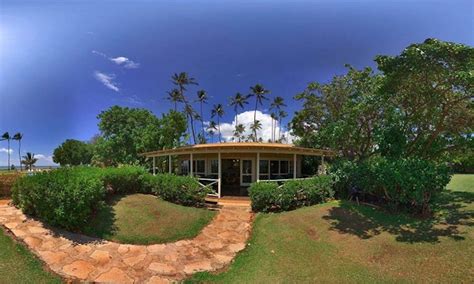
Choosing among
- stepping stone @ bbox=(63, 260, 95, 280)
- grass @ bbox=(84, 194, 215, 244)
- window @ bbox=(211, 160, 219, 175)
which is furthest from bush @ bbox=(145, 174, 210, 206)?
window @ bbox=(211, 160, 219, 175)

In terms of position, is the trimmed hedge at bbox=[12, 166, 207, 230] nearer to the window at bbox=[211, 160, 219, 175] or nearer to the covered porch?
the covered porch

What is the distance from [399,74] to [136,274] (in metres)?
10.8

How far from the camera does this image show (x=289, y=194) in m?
11.7

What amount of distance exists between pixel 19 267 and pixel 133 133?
27228mm

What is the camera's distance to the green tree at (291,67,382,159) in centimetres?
1405

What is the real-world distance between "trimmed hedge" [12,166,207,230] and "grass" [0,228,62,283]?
1258 mm

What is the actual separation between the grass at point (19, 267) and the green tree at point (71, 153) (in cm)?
6116

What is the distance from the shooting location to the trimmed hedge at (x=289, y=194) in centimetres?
1175

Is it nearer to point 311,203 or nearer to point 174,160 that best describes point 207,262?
point 311,203

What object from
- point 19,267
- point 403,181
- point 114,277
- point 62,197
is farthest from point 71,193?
point 403,181

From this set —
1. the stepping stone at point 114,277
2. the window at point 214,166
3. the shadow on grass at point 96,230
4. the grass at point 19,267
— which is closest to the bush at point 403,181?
the stepping stone at point 114,277

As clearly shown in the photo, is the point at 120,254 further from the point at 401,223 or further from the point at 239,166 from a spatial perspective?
the point at 239,166

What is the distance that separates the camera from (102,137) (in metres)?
35.7

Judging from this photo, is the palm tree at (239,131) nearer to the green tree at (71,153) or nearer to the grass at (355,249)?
the green tree at (71,153)
